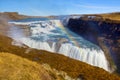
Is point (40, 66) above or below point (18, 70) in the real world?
below

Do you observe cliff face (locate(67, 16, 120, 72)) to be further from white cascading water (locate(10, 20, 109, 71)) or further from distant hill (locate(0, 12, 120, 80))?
distant hill (locate(0, 12, 120, 80))

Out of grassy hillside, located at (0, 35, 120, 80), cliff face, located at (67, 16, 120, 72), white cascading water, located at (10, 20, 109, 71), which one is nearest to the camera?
grassy hillside, located at (0, 35, 120, 80)

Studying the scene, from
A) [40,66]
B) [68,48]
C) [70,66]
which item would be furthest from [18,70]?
[68,48]

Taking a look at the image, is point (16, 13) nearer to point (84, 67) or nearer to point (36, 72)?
point (84, 67)

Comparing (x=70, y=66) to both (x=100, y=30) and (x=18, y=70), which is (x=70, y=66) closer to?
(x=18, y=70)

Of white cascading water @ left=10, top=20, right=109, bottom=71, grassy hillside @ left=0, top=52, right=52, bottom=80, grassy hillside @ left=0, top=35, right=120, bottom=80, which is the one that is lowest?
white cascading water @ left=10, top=20, right=109, bottom=71

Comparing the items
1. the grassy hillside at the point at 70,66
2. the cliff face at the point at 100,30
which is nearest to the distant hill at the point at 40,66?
the grassy hillside at the point at 70,66

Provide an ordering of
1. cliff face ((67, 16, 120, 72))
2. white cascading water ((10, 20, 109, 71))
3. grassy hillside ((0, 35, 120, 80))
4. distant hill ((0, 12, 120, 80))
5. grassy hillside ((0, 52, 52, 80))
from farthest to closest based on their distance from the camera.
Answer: cliff face ((67, 16, 120, 72)) → white cascading water ((10, 20, 109, 71)) → grassy hillside ((0, 35, 120, 80)) → distant hill ((0, 12, 120, 80)) → grassy hillside ((0, 52, 52, 80))

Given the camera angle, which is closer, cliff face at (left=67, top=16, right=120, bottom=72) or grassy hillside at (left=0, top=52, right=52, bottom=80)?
grassy hillside at (left=0, top=52, right=52, bottom=80)

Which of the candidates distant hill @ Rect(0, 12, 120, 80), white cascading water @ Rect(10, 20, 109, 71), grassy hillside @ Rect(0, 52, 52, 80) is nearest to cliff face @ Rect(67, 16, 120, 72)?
white cascading water @ Rect(10, 20, 109, 71)
